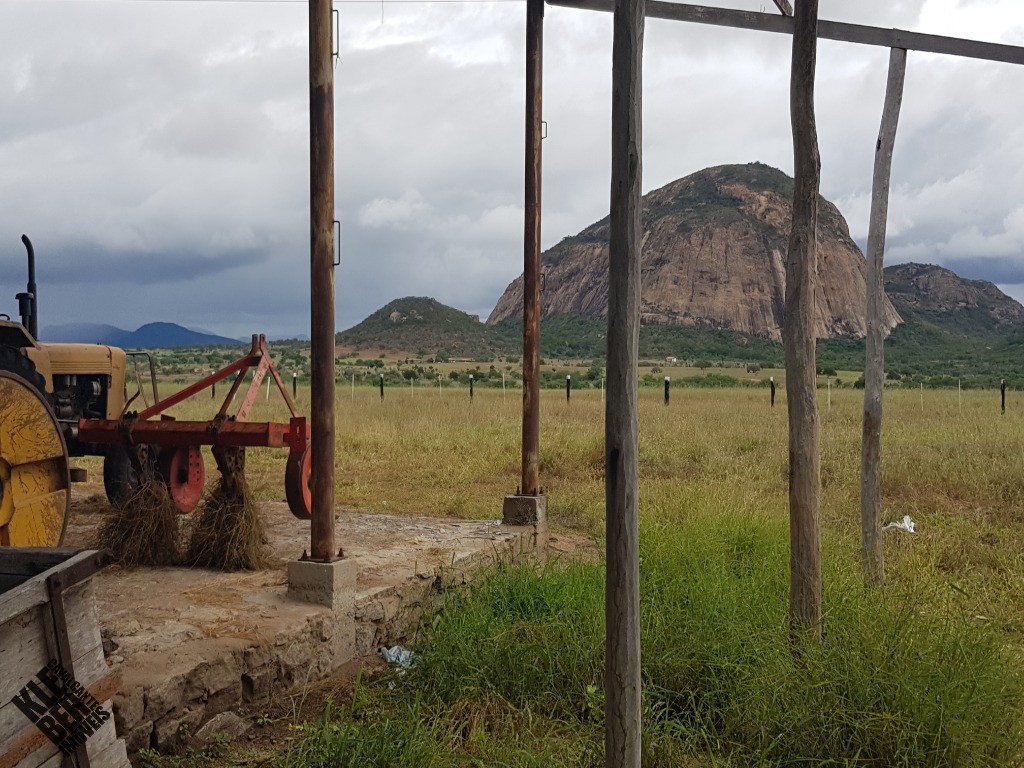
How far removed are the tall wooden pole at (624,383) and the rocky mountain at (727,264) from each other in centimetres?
8268

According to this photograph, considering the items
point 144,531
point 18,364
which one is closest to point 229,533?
point 144,531

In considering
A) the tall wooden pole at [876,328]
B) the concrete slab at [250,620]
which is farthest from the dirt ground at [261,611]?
the tall wooden pole at [876,328]

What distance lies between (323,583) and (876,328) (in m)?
4.38

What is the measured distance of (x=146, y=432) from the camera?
251 inches

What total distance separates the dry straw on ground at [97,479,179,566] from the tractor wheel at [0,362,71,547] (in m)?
0.38

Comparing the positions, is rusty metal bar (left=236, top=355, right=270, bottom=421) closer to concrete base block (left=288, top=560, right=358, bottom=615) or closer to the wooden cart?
concrete base block (left=288, top=560, right=358, bottom=615)

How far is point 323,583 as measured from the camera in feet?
16.0

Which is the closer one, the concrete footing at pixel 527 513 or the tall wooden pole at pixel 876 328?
the tall wooden pole at pixel 876 328

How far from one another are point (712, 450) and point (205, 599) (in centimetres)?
947

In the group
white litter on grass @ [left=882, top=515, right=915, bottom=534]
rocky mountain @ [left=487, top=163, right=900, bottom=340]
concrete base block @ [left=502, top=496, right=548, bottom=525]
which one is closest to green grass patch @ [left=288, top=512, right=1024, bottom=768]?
concrete base block @ [left=502, top=496, right=548, bottom=525]

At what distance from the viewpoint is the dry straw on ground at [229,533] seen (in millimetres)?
5758

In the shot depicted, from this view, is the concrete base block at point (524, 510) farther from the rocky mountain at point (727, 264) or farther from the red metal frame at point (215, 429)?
the rocky mountain at point (727, 264)

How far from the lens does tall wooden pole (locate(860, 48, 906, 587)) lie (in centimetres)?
632

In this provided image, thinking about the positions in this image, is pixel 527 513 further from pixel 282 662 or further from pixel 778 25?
pixel 778 25
